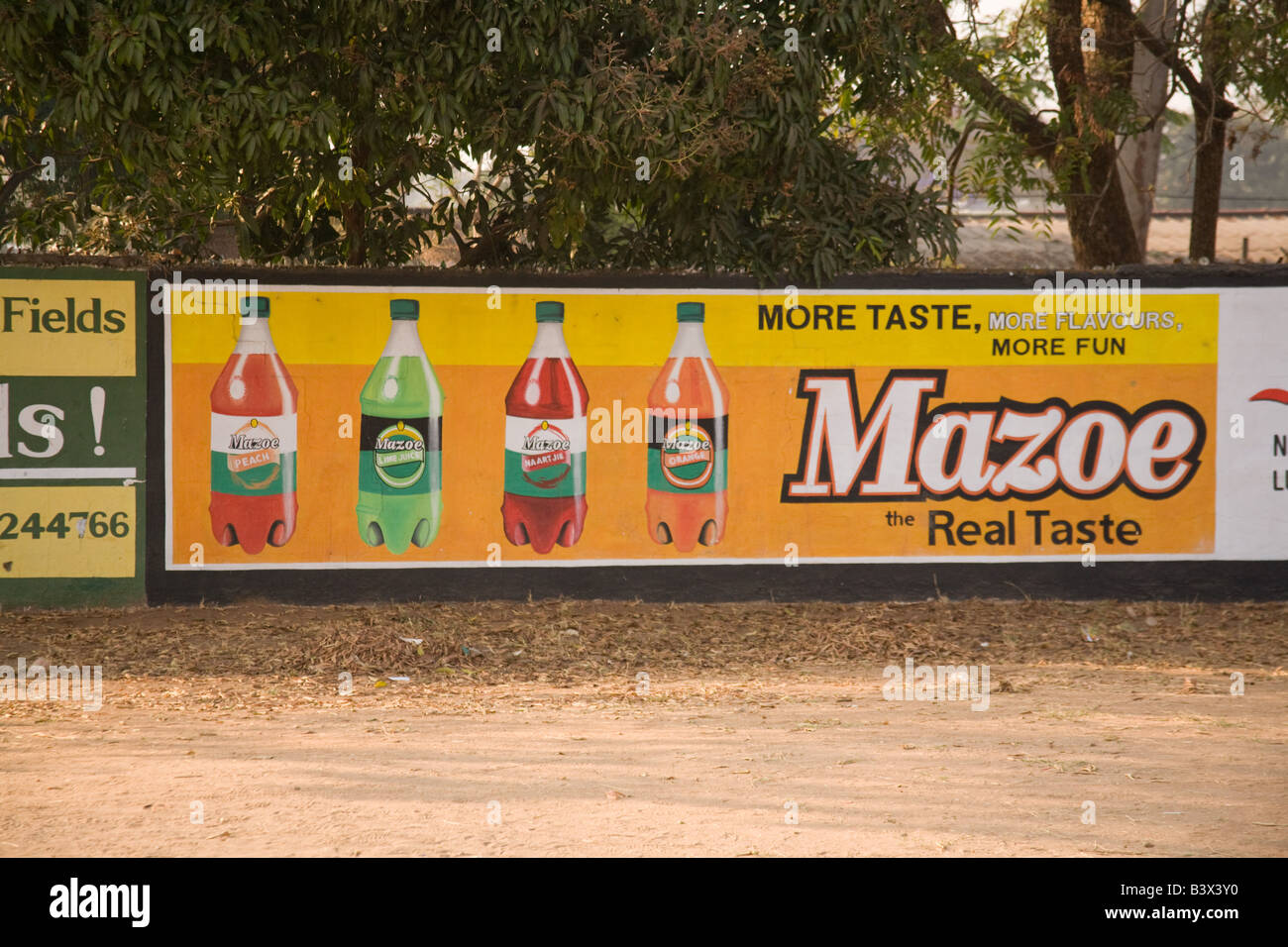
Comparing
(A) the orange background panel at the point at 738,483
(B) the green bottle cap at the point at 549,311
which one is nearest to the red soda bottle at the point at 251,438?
(A) the orange background panel at the point at 738,483

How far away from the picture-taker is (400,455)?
8.97 metres

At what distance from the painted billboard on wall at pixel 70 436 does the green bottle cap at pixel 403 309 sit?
1.76 meters

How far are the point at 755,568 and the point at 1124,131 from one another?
18.8ft

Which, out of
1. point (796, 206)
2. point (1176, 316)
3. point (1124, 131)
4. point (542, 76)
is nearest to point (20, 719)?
point (542, 76)

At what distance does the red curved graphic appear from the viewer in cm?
923

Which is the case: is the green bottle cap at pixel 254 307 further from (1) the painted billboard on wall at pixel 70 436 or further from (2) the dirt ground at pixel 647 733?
(2) the dirt ground at pixel 647 733

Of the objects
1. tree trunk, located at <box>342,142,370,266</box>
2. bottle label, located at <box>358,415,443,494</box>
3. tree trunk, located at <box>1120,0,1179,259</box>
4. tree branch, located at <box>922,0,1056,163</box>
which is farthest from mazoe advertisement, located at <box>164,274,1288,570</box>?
tree trunk, located at <box>1120,0,1179,259</box>

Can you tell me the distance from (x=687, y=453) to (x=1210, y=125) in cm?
637

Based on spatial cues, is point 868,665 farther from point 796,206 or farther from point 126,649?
point 126,649

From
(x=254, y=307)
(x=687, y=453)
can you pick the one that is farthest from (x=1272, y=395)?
(x=254, y=307)

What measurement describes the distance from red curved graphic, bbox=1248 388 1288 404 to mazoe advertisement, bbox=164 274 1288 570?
0.05m

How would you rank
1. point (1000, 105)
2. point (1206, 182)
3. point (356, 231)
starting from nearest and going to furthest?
point (356, 231), point (1000, 105), point (1206, 182)

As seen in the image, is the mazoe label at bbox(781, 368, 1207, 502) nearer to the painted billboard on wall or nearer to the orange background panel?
the orange background panel

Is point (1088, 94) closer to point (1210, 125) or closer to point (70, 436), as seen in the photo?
point (1210, 125)
